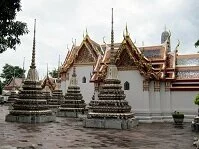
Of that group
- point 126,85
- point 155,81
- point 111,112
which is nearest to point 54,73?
point 126,85

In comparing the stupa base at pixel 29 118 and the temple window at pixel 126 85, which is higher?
the temple window at pixel 126 85

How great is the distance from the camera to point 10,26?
8.82 meters

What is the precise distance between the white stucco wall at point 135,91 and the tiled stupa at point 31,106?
22.0 ft

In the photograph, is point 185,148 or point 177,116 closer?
point 185,148

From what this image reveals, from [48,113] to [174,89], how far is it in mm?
9808

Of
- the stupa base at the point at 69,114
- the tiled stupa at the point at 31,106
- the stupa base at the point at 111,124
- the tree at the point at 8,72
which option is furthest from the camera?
the tree at the point at 8,72

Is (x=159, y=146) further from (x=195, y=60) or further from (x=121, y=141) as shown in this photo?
(x=195, y=60)

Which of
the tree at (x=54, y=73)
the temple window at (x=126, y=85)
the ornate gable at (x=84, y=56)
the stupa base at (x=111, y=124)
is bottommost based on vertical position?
the stupa base at (x=111, y=124)

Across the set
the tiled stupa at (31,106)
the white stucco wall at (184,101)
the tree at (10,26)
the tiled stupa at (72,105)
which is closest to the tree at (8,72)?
the tiled stupa at (72,105)

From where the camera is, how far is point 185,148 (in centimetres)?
1103

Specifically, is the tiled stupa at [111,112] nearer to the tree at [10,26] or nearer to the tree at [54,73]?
the tree at [10,26]

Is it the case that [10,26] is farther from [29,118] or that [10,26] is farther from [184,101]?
[184,101]

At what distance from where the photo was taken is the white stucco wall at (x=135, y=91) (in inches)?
949

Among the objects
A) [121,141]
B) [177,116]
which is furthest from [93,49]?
[121,141]
